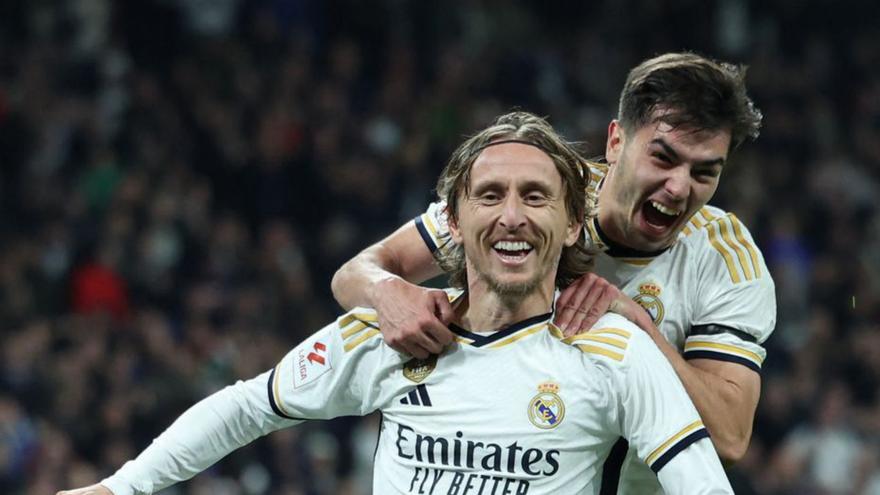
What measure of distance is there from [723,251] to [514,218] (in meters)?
0.84

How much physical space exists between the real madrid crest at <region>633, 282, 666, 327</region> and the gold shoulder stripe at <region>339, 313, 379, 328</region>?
0.73 m

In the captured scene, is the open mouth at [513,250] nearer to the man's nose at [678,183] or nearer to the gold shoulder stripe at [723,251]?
the man's nose at [678,183]

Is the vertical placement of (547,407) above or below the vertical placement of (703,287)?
below

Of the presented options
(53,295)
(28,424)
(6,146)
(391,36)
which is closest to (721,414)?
(28,424)

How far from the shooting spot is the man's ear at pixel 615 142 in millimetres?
3980

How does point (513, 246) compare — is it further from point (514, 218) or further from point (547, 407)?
point (547, 407)

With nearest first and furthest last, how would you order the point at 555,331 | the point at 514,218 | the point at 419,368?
the point at 514,218 < the point at 555,331 < the point at 419,368

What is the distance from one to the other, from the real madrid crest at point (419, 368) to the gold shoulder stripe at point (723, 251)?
0.89 metres

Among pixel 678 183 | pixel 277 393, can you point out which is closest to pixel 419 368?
pixel 277 393

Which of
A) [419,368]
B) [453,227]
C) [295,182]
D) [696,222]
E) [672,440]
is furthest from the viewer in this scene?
[295,182]

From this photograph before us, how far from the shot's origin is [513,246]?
3.44 metres

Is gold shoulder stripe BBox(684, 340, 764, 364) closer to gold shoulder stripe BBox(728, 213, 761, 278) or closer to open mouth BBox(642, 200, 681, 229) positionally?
gold shoulder stripe BBox(728, 213, 761, 278)

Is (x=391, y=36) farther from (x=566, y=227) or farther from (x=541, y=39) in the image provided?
(x=566, y=227)

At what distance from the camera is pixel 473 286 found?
3.61 metres
